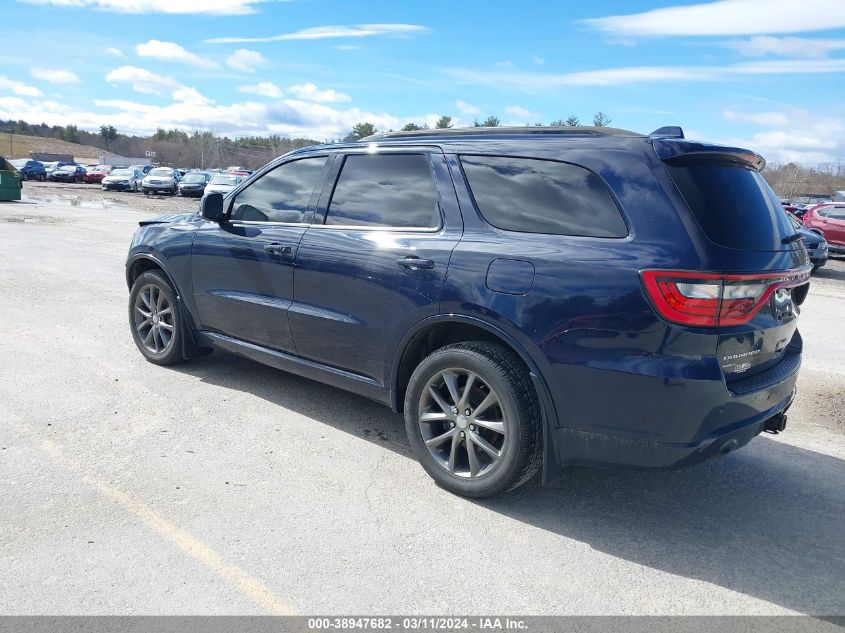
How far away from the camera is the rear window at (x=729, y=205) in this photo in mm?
3186

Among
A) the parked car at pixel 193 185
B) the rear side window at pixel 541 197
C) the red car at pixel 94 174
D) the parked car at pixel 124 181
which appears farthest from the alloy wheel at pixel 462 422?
the red car at pixel 94 174

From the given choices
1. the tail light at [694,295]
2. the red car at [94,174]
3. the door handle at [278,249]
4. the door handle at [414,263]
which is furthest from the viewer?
the red car at [94,174]

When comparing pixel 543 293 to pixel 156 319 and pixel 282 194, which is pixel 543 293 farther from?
pixel 156 319

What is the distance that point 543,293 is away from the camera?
3.33m

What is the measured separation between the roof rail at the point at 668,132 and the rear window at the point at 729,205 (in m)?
0.22

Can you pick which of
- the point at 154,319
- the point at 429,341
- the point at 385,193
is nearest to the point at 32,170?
the point at 154,319

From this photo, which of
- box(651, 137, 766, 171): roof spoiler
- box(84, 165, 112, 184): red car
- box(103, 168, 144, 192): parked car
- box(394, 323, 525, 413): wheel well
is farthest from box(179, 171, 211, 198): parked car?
box(651, 137, 766, 171): roof spoiler

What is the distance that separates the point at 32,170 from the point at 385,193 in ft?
188

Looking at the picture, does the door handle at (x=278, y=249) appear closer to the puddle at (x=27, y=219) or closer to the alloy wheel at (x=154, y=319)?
the alloy wheel at (x=154, y=319)

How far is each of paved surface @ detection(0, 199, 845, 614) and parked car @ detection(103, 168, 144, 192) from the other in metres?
38.4

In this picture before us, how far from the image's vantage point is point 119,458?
404 cm

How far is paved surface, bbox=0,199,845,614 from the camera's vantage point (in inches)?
115

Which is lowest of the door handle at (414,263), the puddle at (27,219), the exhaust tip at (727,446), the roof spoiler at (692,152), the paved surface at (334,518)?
the paved surface at (334,518)

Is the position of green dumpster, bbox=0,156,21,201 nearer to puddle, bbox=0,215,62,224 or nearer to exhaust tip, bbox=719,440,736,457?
puddle, bbox=0,215,62,224
